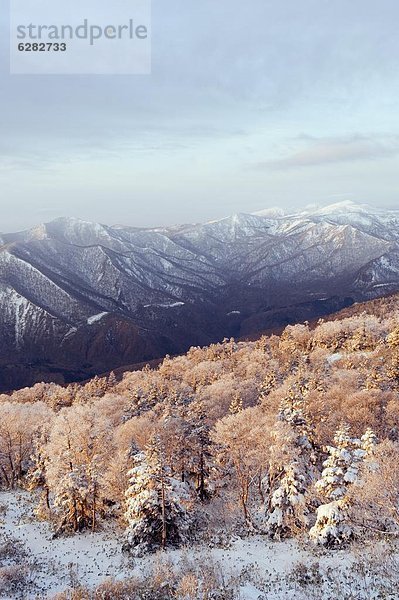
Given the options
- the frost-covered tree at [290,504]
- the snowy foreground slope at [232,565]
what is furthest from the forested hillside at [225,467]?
the snowy foreground slope at [232,565]

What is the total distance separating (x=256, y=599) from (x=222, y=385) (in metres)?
59.9

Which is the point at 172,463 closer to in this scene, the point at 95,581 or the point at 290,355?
the point at 95,581

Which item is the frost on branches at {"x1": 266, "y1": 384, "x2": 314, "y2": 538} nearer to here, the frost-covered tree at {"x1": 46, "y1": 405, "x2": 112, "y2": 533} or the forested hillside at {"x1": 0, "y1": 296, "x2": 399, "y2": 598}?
the forested hillside at {"x1": 0, "y1": 296, "x2": 399, "y2": 598}

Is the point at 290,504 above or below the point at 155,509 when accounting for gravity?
above

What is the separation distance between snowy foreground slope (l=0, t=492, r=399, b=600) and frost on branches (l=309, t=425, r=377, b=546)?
1.63 m

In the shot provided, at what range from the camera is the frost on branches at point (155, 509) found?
1502 inches

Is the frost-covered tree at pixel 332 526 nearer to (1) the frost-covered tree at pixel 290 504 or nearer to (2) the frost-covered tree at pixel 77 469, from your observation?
(1) the frost-covered tree at pixel 290 504

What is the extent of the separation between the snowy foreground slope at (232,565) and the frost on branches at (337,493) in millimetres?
1628

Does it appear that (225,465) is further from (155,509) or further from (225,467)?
(155,509)

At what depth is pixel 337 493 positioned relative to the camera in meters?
33.1

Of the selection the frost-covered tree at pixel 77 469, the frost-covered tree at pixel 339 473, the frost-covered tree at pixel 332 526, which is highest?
the frost-covered tree at pixel 339 473

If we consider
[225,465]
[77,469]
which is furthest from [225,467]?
[77,469]

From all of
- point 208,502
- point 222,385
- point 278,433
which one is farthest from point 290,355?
point 278,433

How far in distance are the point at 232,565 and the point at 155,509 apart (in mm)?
9591
